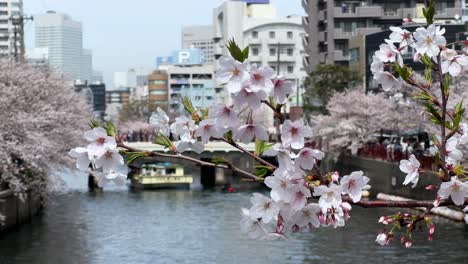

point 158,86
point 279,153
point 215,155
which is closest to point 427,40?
point 279,153

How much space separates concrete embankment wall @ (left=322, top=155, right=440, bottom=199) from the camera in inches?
1490

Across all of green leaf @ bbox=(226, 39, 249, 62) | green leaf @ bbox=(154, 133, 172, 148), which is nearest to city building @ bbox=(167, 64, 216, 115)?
green leaf @ bbox=(154, 133, 172, 148)

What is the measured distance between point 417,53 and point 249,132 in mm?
1495

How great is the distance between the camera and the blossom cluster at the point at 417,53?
5781mm

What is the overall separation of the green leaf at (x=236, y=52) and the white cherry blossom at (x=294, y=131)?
463 mm

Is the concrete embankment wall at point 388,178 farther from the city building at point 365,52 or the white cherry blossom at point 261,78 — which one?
the white cherry blossom at point 261,78

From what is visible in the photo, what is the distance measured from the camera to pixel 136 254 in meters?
26.6

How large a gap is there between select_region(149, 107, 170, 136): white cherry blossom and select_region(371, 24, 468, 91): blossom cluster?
1404 millimetres

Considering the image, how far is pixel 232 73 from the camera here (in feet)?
15.1

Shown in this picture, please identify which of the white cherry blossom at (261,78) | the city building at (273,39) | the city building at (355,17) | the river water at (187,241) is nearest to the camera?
the white cherry blossom at (261,78)

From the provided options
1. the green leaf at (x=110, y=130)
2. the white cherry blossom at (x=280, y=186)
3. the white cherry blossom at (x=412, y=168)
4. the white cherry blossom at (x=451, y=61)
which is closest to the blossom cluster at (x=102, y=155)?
the green leaf at (x=110, y=130)

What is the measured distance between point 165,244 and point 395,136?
1084 inches

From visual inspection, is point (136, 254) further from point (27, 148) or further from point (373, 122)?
point (373, 122)

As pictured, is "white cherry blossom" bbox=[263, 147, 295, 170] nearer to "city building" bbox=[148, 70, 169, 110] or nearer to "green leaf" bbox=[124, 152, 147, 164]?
"green leaf" bbox=[124, 152, 147, 164]
